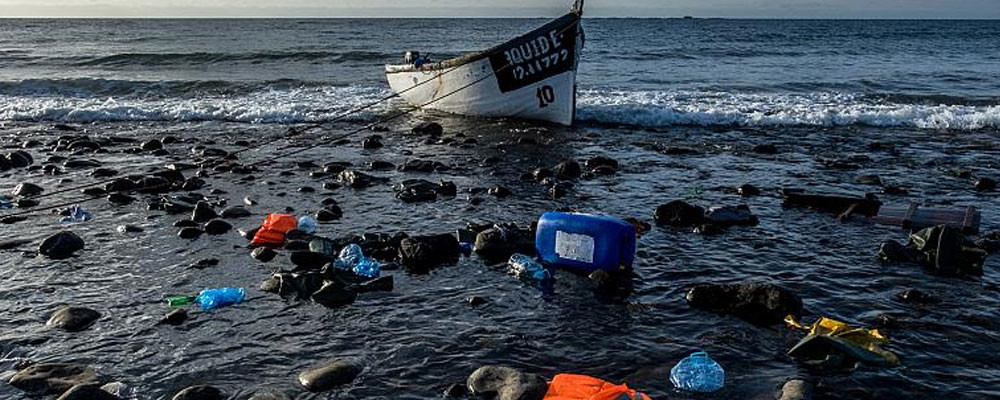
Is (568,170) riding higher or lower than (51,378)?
higher

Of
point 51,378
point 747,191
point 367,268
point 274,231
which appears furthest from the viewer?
point 747,191

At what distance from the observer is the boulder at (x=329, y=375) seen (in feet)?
18.2

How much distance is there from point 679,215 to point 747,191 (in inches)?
94.7

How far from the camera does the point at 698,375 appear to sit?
17.9 feet

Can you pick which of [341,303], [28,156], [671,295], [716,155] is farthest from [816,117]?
[28,156]

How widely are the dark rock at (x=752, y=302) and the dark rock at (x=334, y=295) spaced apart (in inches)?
126

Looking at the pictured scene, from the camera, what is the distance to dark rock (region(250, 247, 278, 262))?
8.45 meters

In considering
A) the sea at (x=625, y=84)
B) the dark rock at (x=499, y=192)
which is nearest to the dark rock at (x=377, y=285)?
the dark rock at (x=499, y=192)

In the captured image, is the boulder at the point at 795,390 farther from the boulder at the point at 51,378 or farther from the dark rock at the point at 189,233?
the dark rock at the point at 189,233

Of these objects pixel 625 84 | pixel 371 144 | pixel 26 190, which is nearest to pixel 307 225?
pixel 26 190

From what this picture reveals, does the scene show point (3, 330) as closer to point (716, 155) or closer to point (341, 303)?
point (341, 303)

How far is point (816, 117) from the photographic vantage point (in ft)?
64.6

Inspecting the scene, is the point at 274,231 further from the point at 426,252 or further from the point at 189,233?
the point at 426,252

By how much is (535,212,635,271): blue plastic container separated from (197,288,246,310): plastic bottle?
313cm
